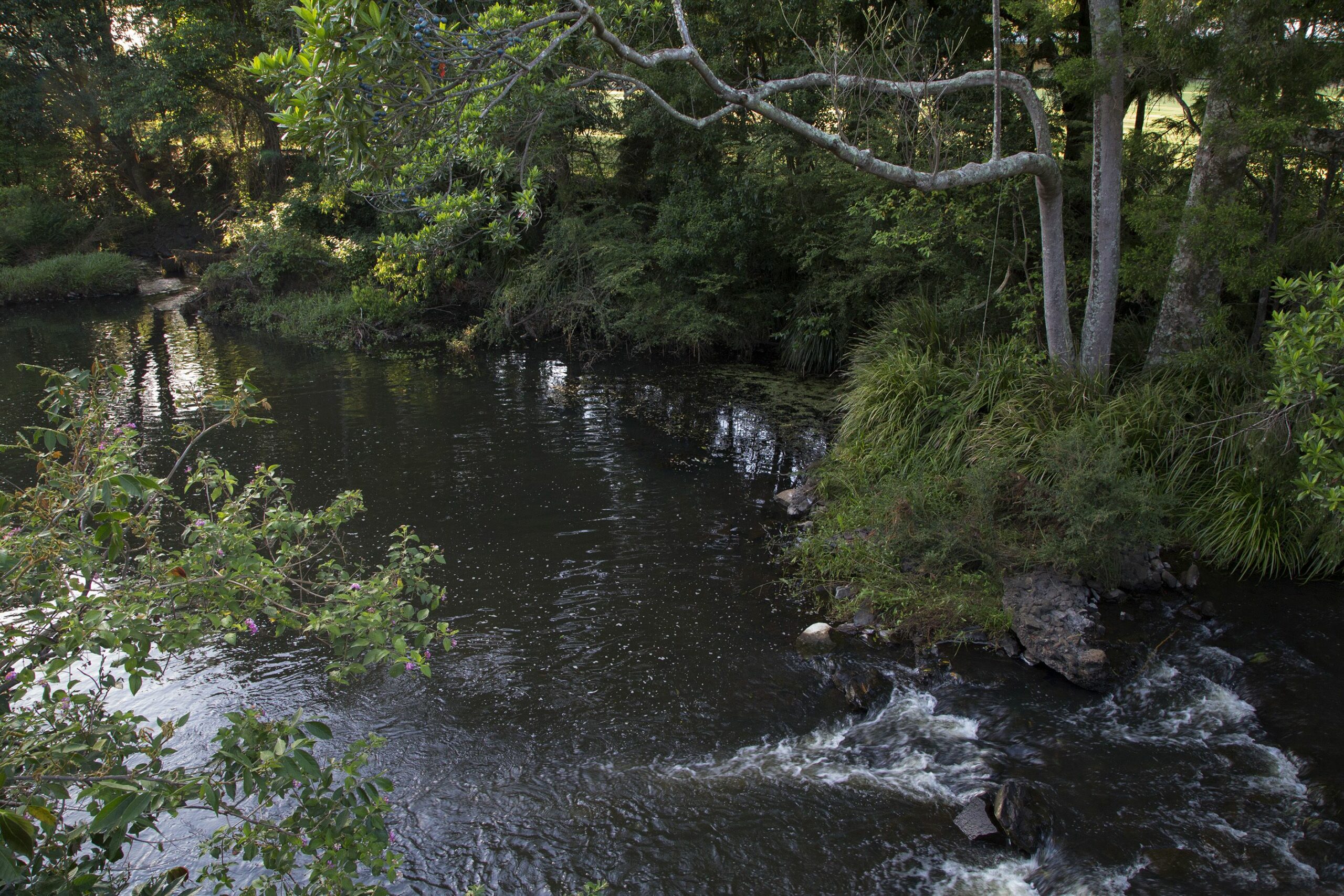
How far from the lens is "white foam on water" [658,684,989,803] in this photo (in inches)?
223

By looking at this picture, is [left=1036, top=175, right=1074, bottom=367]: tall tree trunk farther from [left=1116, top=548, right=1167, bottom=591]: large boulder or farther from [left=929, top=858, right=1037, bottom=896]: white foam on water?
[left=929, top=858, right=1037, bottom=896]: white foam on water

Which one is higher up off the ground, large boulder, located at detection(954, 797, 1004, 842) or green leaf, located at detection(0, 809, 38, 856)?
green leaf, located at detection(0, 809, 38, 856)

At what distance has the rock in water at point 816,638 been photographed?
7207 millimetres

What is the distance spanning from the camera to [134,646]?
3.52 metres

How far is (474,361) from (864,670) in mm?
12526

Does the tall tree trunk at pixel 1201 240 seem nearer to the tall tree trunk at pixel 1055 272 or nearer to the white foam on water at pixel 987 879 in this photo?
the tall tree trunk at pixel 1055 272

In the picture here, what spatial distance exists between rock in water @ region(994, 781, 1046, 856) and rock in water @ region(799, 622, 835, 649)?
2061mm

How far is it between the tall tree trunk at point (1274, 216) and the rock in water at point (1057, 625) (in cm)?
379

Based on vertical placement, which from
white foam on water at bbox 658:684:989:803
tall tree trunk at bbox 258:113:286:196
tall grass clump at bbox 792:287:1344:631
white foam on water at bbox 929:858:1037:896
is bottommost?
white foam on water at bbox 929:858:1037:896

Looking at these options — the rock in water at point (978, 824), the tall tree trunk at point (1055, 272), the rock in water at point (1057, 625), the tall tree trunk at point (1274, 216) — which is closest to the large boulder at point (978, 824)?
the rock in water at point (978, 824)

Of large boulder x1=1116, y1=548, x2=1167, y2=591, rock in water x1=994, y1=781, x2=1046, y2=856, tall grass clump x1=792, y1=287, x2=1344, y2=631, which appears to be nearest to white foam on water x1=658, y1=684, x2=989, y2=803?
rock in water x1=994, y1=781, x2=1046, y2=856

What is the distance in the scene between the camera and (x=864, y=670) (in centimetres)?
684

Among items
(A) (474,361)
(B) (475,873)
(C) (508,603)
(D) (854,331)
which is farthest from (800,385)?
(B) (475,873)

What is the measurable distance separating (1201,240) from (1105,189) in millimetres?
1216
